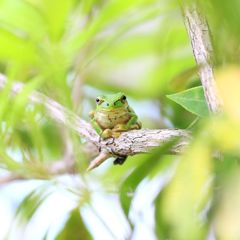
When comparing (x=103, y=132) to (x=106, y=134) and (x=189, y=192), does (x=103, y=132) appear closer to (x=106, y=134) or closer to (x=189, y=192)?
(x=106, y=134)

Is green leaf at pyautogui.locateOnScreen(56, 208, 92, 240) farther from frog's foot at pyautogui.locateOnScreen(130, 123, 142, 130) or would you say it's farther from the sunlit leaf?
the sunlit leaf

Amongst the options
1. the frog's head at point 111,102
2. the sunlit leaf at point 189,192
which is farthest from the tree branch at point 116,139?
the sunlit leaf at point 189,192

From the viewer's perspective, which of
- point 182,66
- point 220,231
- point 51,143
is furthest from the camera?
point 51,143

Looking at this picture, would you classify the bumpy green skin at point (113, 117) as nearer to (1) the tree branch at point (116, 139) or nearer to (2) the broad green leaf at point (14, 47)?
(1) the tree branch at point (116, 139)

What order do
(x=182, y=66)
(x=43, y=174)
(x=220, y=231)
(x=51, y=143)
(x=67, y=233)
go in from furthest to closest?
(x=51, y=143) → (x=182, y=66) → (x=43, y=174) → (x=67, y=233) → (x=220, y=231)

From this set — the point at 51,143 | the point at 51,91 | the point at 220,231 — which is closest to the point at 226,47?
the point at 220,231

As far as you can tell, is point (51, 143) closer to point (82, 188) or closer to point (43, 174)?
point (43, 174)

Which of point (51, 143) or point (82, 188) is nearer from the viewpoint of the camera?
point (82, 188)
